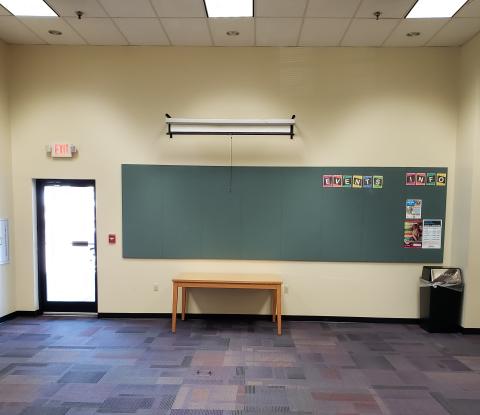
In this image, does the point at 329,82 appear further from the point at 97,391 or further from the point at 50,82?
the point at 97,391

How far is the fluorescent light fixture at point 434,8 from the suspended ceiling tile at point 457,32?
0.22m

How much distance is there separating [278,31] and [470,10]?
2106 mm

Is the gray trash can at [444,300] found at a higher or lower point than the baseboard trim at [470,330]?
higher

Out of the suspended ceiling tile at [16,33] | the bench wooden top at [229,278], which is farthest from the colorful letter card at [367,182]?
the suspended ceiling tile at [16,33]

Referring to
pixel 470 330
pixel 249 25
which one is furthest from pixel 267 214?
pixel 470 330

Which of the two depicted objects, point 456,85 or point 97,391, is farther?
point 456,85

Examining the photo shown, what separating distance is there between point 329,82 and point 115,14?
9.20 ft

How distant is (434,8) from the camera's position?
3.34m

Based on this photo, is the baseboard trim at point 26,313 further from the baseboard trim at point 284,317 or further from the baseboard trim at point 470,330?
the baseboard trim at point 470,330

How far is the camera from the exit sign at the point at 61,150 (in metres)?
4.22

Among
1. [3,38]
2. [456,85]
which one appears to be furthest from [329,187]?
[3,38]

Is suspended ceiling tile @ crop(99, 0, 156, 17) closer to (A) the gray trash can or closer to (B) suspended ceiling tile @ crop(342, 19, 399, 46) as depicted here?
(B) suspended ceiling tile @ crop(342, 19, 399, 46)

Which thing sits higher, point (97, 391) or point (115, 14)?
point (115, 14)

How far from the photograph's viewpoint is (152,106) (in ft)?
13.9
